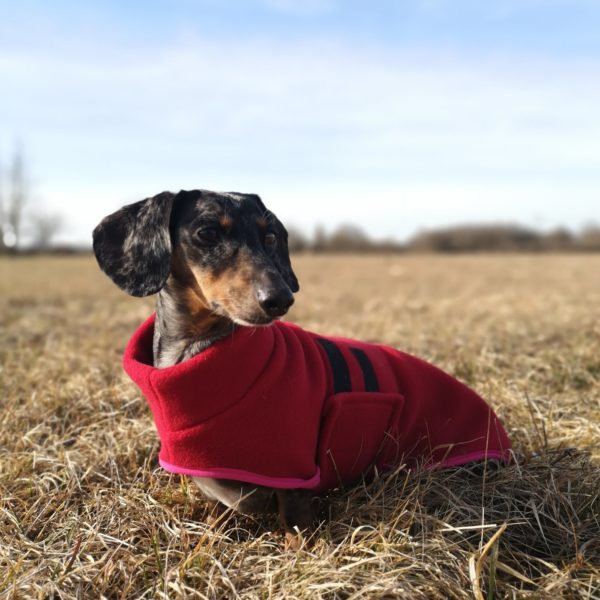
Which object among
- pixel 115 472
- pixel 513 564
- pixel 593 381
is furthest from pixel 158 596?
pixel 593 381

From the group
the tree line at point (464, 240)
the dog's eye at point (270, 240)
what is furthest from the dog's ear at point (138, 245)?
the tree line at point (464, 240)

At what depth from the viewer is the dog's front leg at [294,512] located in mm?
2539

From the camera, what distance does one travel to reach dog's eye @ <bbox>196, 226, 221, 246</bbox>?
8.46ft

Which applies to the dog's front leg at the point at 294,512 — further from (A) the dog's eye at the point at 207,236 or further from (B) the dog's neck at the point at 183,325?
(A) the dog's eye at the point at 207,236

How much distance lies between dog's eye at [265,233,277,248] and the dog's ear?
0.47 meters

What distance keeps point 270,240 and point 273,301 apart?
0.60 metres

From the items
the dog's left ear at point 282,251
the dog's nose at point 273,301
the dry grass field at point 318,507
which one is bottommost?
the dry grass field at point 318,507

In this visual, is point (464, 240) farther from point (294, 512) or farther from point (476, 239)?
point (294, 512)

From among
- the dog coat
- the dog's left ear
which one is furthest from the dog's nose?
the dog's left ear

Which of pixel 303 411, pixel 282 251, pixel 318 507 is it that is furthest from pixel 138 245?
pixel 318 507

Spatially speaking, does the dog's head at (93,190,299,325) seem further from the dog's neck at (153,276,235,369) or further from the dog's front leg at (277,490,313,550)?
the dog's front leg at (277,490,313,550)

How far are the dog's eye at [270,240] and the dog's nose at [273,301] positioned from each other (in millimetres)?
513

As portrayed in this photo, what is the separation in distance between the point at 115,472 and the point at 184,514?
59 centimetres

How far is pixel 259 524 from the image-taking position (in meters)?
2.72
